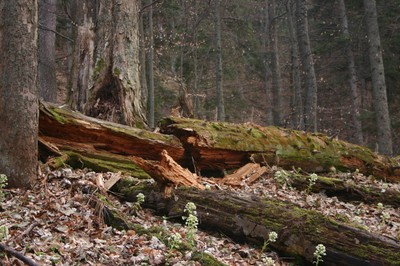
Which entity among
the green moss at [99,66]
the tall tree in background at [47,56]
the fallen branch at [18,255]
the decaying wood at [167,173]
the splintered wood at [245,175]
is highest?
the tall tree in background at [47,56]

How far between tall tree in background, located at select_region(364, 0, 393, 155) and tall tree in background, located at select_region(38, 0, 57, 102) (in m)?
12.8

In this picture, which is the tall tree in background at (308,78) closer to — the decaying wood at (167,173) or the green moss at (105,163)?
the green moss at (105,163)

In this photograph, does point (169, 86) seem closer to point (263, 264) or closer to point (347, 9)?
point (347, 9)

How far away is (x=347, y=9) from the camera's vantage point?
27.3 meters

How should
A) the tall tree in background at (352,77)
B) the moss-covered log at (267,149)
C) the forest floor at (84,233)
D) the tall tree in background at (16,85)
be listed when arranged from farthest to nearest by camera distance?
1. the tall tree in background at (352,77)
2. the moss-covered log at (267,149)
3. the tall tree in background at (16,85)
4. the forest floor at (84,233)

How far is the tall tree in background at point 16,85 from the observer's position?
19.0ft

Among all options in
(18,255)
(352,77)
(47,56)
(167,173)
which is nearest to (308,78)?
(352,77)

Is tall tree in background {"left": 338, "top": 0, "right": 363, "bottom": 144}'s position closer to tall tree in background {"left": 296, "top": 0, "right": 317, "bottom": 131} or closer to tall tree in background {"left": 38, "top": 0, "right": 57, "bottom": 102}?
tall tree in background {"left": 296, "top": 0, "right": 317, "bottom": 131}

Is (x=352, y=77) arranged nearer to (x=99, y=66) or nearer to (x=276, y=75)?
(x=276, y=75)

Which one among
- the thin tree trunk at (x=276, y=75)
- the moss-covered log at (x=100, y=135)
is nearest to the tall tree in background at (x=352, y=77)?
the thin tree trunk at (x=276, y=75)

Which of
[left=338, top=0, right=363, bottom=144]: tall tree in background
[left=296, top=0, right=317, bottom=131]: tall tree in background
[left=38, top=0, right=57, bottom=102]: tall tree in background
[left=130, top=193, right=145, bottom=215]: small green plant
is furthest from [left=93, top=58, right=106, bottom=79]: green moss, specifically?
[left=338, top=0, right=363, bottom=144]: tall tree in background

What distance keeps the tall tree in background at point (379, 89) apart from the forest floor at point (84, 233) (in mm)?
10937

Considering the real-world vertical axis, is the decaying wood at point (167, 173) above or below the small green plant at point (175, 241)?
above

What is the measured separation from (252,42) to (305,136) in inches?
1018
